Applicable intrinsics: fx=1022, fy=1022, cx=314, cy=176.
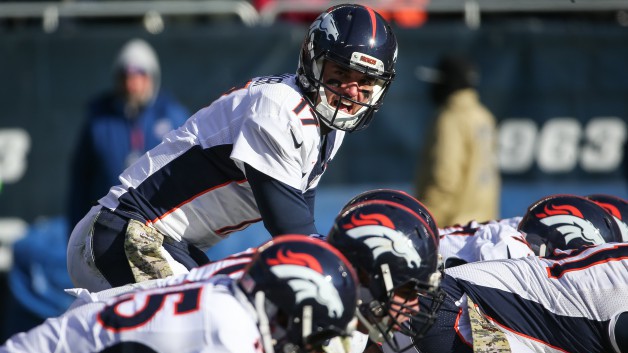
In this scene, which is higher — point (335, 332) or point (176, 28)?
point (176, 28)

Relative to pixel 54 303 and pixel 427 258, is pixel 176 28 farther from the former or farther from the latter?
pixel 427 258

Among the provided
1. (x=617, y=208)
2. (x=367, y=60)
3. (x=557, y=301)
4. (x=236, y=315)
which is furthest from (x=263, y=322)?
(x=617, y=208)

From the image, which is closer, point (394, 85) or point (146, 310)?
point (146, 310)

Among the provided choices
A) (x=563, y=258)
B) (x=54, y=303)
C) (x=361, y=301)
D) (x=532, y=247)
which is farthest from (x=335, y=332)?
(x=54, y=303)

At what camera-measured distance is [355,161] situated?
8617 mm

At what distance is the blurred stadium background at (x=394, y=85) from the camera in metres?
8.22

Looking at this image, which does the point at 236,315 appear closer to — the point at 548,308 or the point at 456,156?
the point at 548,308

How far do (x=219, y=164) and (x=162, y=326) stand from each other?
0.98 m

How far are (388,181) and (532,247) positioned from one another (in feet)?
13.4

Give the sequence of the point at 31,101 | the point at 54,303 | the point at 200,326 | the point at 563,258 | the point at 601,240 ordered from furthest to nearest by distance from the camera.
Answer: the point at 31,101 < the point at 54,303 < the point at 601,240 < the point at 563,258 < the point at 200,326

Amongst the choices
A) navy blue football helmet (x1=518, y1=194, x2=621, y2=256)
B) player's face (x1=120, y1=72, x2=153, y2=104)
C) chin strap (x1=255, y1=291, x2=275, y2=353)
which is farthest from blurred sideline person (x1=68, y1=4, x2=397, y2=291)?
player's face (x1=120, y1=72, x2=153, y2=104)

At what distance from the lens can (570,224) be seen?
178 inches

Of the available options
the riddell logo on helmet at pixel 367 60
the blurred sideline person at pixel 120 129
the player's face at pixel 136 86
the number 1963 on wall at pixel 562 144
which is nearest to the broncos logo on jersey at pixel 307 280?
the riddell logo on helmet at pixel 367 60

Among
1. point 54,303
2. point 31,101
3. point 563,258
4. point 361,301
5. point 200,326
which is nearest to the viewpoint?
point 200,326
